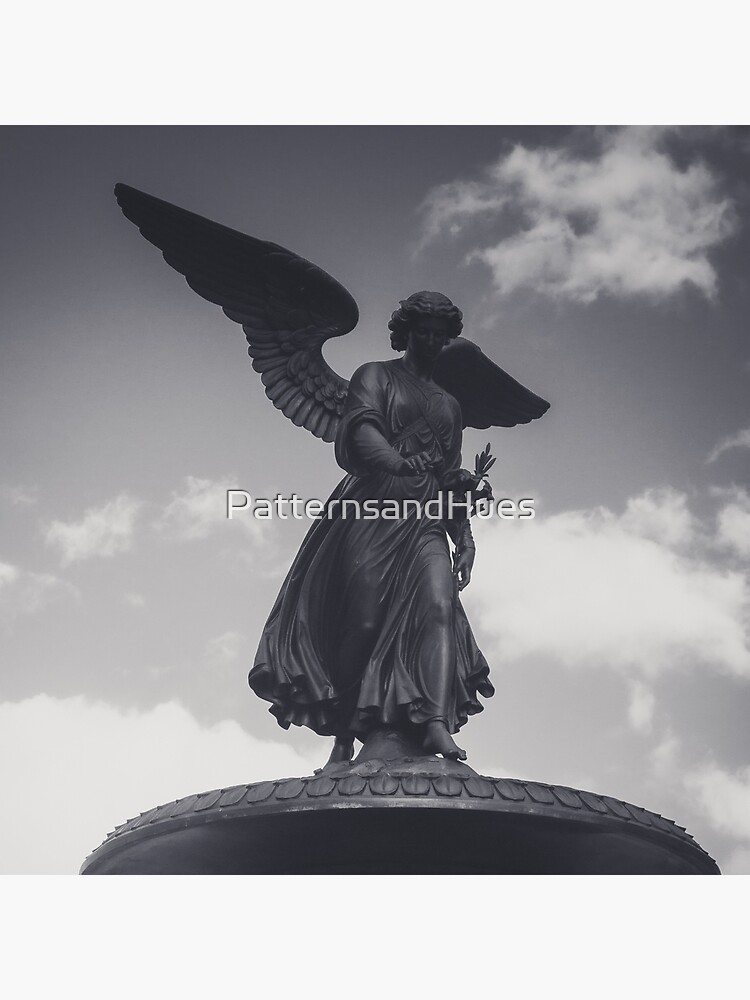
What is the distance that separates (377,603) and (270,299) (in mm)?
2483

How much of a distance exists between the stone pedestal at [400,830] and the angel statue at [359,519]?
582 mm

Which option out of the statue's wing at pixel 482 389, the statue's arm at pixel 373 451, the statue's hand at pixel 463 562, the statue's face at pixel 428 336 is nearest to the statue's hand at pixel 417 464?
the statue's arm at pixel 373 451

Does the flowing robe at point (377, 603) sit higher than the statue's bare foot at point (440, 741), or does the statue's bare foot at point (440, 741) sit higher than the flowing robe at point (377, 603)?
the flowing robe at point (377, 603)

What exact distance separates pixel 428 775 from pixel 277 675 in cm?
173

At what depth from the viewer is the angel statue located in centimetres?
983

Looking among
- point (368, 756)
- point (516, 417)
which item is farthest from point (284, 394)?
point (368, 756)

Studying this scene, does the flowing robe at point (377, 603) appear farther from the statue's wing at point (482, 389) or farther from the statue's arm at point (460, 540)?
the statue's wing at point (482, 389)

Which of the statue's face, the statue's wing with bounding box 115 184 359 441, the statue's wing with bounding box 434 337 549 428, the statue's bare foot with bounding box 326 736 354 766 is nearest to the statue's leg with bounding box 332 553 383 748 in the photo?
the statue's bare foot with bounding box 326 736 354 766

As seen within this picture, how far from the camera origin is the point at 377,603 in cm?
1001

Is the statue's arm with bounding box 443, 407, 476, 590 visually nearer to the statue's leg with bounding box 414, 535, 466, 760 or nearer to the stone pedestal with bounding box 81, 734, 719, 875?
the statue's leg with bounding box 414, 535, 466, 760

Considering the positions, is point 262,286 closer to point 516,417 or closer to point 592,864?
point 516,417

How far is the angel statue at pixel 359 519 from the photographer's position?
9.83 m

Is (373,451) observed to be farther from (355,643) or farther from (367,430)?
(355,643)

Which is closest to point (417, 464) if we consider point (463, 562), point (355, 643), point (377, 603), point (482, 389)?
point (463, 562)
